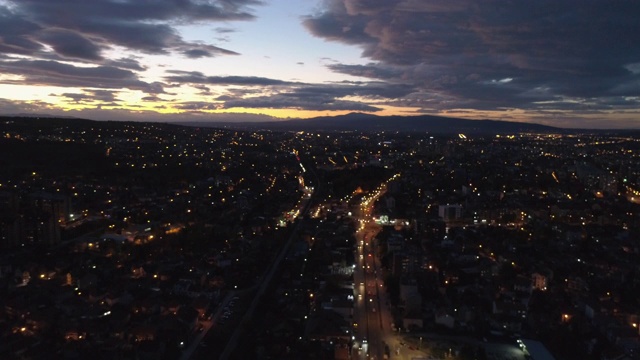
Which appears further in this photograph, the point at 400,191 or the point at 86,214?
the point at 400,191

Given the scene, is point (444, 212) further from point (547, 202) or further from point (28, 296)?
point (28, 296)

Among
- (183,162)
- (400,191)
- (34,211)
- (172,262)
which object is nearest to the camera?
(172,262)

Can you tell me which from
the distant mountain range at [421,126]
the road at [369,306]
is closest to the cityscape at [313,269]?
the road at [369,306]

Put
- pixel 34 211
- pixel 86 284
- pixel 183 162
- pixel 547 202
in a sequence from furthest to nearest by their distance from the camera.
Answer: pixel 183 162 < pixel 547 202 < pixel 34 211 < pixel 86 284

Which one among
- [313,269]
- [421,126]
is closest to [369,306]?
[313,269]

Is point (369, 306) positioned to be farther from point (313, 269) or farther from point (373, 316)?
point (313, 269)

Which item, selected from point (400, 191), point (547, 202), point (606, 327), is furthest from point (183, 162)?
point (606, 327)

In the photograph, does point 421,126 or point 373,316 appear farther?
point 421,126

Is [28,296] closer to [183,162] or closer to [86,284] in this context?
[86,284]

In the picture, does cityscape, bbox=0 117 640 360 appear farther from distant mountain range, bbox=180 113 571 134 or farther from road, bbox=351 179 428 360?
distant mountain range, bbox=180 113 571 134
